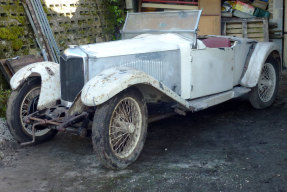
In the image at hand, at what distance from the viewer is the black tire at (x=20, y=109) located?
453 cm

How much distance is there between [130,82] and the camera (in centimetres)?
375

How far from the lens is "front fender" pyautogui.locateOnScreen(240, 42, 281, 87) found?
5695mm

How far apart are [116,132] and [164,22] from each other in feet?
6.56

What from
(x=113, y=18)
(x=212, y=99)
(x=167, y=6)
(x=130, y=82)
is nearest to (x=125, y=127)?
(x=130, y=82)

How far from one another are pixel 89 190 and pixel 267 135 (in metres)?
2.50

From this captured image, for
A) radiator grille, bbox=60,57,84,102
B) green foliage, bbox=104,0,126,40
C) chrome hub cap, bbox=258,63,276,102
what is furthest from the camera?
green foliage, bbox=104,0,126,40

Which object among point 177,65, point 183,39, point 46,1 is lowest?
point 177,65

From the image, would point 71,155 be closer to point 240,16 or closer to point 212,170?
point 212,170

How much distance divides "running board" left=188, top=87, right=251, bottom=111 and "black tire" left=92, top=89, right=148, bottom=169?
0.78m

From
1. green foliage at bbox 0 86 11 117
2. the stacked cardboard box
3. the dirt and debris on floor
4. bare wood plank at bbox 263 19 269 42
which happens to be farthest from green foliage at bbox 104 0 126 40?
the dirt and debris on floor

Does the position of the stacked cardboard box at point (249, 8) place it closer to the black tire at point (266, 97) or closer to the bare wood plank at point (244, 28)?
the bare wood plank at point (244, 28)

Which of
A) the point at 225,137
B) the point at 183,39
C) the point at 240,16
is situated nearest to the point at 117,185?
the point at 225,137

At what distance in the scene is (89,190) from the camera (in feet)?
11.4

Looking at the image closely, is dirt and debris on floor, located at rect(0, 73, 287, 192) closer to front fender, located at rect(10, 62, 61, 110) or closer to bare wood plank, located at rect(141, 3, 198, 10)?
front fender, located at rect(10, 62, 61, 110)
